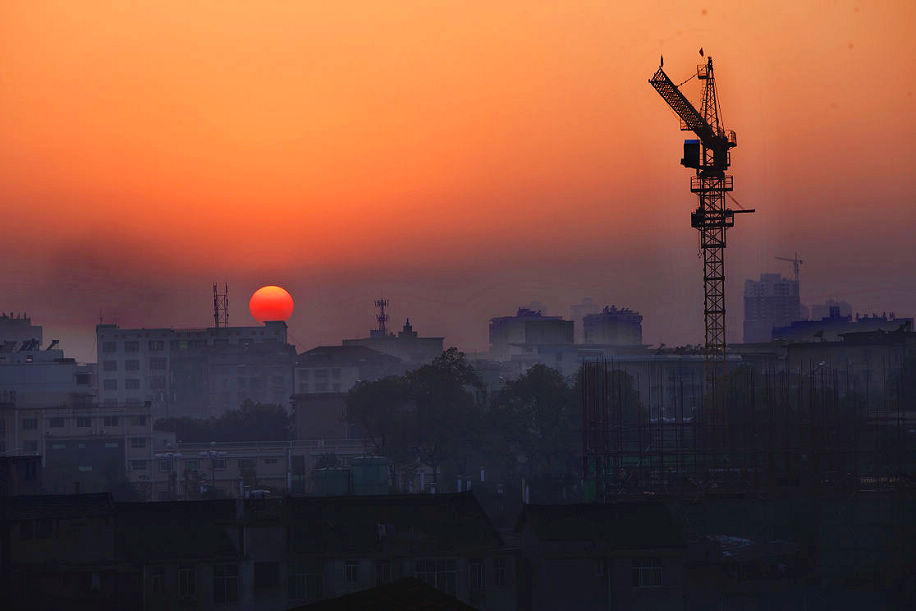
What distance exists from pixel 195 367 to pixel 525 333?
6165 centimetres

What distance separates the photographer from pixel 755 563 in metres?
32.5

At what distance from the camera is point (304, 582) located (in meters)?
29.0

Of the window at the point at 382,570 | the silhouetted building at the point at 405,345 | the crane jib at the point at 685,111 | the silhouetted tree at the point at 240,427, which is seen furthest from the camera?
the silhouetted building at the point at 405,345

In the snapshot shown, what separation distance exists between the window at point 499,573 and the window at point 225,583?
224 inches

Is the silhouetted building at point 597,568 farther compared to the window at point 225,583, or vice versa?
the silhouetted building at point 597,568

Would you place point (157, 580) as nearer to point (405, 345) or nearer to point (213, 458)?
point (213, 458)

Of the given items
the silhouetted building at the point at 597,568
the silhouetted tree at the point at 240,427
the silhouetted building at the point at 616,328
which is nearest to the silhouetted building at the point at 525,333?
the silhouetted building at the point at 616,328

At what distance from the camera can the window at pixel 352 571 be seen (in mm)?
29094

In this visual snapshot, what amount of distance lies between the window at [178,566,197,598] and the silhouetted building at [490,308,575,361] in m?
122

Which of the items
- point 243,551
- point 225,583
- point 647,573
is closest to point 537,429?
point 647,573

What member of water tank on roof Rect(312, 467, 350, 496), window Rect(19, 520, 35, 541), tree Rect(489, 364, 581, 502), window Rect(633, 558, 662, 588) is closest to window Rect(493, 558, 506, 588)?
window Rect(633, 558, 662, 588)

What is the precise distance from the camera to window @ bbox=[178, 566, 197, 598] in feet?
92.1

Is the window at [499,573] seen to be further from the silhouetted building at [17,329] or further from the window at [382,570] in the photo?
the silhouetted building at [17,329]

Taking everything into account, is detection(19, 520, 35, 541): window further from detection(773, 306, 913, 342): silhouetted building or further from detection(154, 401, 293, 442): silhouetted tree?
detection(773, 306, 913, 342): silhouetted building
